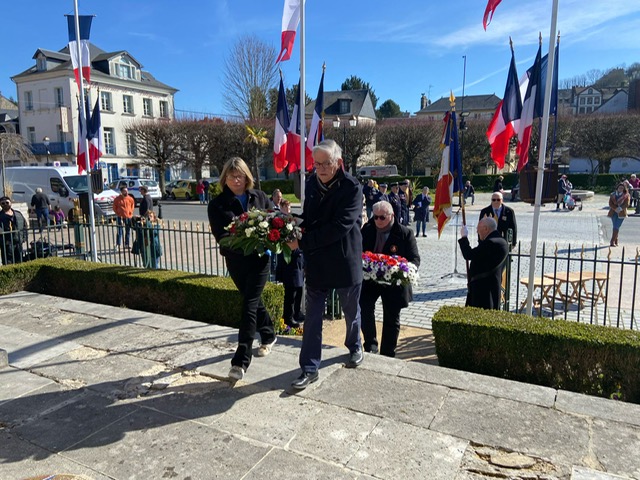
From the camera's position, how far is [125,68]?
44.6m

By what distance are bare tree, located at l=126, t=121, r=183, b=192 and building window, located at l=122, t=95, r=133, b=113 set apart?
25.3ft

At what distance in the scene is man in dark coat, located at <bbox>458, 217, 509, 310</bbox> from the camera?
17.4 feet

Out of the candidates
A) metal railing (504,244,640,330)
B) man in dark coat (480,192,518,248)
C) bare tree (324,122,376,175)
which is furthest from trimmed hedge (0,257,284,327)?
bare tree (324,122,376,175)

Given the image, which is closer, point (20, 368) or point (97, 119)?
point (20, 368)

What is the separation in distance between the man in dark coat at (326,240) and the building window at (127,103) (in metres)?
46.3

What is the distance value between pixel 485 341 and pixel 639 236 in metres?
14.2

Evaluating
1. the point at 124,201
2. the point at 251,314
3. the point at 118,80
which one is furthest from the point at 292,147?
the point at 118,80

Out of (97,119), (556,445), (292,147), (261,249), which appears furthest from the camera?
(97,119)

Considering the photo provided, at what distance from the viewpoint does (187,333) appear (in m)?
5.01

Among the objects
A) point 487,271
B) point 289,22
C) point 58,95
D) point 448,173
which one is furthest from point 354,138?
point 487,271

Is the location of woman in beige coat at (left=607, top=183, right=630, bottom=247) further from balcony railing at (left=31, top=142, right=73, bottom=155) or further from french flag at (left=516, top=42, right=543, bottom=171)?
balcony railing at (left=31, top=142, right=73, bottom=155)

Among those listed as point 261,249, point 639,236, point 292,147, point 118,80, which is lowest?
point 639,236

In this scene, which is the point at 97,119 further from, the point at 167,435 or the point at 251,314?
the point at 167,435

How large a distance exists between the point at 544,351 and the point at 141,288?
16.5 ft
